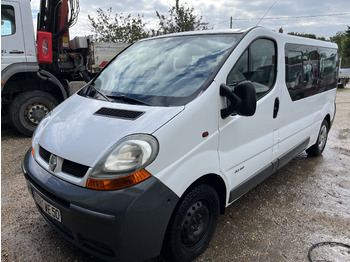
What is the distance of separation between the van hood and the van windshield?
15 centimetres

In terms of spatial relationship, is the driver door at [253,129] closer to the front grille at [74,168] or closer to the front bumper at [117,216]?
the front bumper at [117,216]

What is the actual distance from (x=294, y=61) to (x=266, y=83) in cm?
83

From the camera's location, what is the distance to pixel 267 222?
9.45 feet

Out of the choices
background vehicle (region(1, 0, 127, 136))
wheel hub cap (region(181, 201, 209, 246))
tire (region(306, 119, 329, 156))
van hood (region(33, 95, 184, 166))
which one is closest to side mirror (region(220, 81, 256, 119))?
van hood (region(33, 95, 184, 166))

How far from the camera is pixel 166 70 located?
8.23 feet

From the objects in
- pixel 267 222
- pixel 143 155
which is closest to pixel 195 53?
pixel 143 155

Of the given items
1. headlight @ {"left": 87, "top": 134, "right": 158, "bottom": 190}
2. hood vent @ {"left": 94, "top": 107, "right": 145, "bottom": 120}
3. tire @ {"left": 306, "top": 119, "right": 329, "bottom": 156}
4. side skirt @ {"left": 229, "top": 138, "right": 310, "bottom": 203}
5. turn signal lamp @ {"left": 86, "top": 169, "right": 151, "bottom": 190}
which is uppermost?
hood vent @ {"left": 94, "top": 107, "right": 145, "bottom": 120}

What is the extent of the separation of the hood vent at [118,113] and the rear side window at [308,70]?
2049 mm

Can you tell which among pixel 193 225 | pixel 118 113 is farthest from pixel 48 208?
pixel 193 225

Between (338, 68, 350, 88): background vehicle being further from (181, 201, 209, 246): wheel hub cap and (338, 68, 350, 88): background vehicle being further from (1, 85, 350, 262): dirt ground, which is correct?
(181, 201, 209, 246): wheel hub cap

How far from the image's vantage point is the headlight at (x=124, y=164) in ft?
5.59

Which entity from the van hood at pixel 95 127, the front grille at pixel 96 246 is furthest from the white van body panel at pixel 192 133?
the front grille at pixel 96 246

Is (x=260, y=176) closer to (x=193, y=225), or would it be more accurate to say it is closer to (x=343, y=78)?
(x=193, y=225)

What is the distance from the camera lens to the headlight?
1.71m
